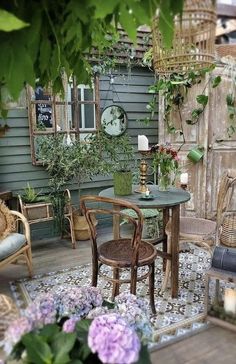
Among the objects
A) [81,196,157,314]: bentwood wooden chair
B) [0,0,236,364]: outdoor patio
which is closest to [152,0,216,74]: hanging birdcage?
[0,0,236,364]: outdoor patio

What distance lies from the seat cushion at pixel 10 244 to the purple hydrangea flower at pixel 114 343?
2051mm

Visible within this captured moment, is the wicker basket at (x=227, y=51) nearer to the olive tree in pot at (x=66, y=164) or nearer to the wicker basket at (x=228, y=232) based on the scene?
the olive tree in pot at (x=66, y=164)

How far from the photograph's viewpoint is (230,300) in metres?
1.99

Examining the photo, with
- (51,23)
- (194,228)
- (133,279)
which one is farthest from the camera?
(194,228)

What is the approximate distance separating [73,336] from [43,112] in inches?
133

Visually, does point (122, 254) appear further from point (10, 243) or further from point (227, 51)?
point (227, 51)

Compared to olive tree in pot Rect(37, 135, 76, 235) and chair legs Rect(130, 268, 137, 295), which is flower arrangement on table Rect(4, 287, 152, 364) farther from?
olive tree in pot Rect(37, 135, 76, 235)

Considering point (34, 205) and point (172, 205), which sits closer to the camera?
point (172, 205)

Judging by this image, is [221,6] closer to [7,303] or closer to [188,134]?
[7,303]

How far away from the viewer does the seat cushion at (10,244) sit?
268 cm

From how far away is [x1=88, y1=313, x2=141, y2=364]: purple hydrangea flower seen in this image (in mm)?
764

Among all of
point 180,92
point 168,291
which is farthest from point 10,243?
point 180,92

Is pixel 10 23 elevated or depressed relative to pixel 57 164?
elevated

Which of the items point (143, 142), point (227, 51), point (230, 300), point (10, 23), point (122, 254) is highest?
point (227, 51)
